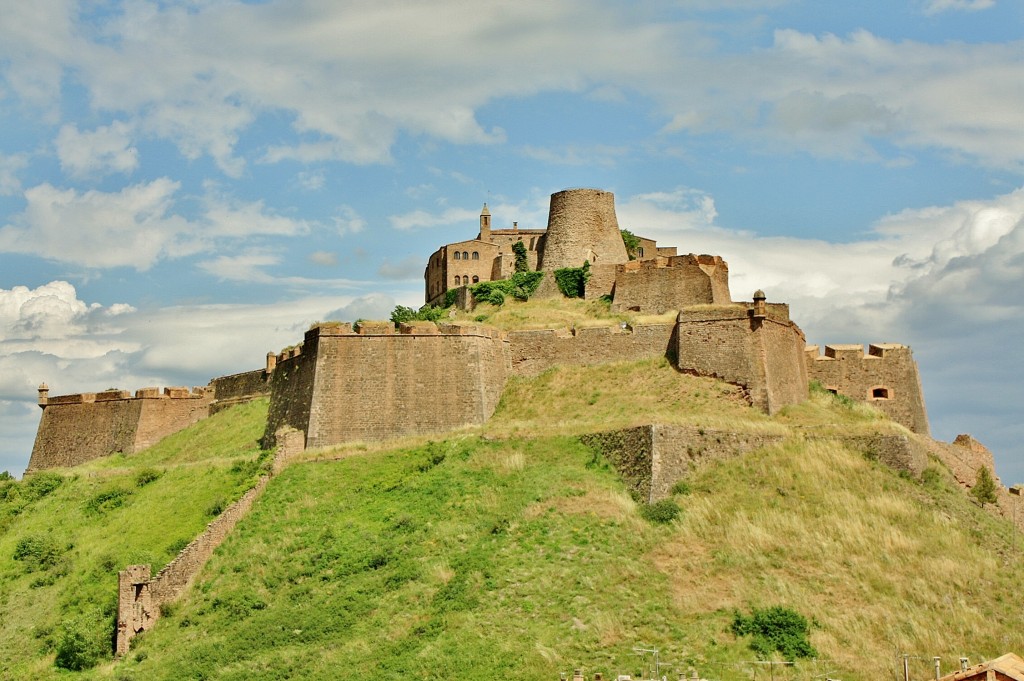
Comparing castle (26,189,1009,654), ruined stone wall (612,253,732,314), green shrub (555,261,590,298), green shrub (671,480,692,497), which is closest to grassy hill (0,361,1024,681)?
green shrub (671,480,692,497)

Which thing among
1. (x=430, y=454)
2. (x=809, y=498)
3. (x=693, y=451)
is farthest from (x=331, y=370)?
(x=809, y=498)

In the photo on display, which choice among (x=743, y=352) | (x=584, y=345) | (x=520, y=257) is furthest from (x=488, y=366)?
(x=520, y=257)

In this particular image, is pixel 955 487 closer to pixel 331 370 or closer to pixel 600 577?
pixel 600 577

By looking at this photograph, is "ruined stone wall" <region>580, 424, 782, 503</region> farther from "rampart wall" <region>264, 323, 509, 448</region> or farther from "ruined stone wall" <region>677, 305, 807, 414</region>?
"rampart wall" <region>264, 323, 509, 448</region>

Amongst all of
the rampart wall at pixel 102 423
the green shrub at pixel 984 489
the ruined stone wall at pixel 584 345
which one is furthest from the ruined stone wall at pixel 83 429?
the green shrub at pixel 984 489

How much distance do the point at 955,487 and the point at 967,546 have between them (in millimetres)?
5029

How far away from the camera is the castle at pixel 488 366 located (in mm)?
39375

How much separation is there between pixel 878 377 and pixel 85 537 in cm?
2732

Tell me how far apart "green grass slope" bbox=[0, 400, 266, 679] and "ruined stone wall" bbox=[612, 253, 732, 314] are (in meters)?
15.9

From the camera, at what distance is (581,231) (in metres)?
53.2

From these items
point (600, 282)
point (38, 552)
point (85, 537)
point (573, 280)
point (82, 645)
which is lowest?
point (82, 645)

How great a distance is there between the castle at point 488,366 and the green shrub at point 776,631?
12.3 meters

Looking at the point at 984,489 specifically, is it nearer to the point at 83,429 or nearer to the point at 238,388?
the point at 238,388

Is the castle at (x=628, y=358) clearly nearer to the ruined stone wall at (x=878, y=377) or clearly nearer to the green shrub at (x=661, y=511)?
the ruined stone wall at (x=878, y=377)
